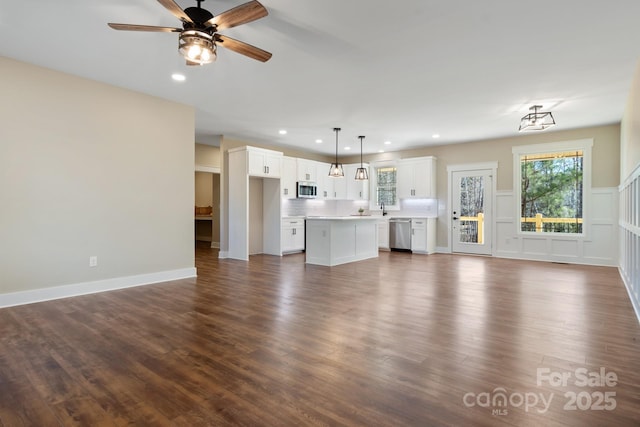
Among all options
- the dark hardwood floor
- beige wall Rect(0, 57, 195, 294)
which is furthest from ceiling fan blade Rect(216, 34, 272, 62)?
beige wall Rect(0, 57, 195, 294)

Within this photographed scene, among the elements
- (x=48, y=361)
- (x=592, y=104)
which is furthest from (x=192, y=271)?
(x=592, y=104)

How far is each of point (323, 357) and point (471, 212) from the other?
6849 millimetres

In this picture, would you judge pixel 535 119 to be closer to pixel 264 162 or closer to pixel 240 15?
pixel 240 15

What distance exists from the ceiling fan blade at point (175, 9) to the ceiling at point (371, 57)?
0.35m

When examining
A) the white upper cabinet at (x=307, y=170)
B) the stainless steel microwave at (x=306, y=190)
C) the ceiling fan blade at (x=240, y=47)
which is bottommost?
the stainless steel microwave at (x=306, y=190)

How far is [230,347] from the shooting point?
2639 mm

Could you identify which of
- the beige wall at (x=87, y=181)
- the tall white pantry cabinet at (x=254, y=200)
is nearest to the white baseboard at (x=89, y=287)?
the beige wall at (x=87, y=181)

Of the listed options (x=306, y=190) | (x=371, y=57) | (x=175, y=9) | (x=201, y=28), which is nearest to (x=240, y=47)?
(x=201, y=28)

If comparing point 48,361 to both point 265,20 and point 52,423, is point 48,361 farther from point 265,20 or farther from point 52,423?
point 265,20

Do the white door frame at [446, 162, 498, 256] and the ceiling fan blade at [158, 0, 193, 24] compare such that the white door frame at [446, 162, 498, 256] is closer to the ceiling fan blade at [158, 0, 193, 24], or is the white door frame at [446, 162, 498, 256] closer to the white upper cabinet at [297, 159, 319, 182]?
the white upper cabinet at [297, 159, 319, 182]

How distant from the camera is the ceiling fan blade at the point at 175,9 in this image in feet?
7.46

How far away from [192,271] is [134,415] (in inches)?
151

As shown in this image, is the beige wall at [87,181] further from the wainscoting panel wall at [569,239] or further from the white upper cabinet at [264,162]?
the wainscoting panel wall at [569,239]

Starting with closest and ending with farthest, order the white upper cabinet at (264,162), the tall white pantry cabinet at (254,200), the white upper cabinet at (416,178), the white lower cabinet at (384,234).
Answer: the tall white pantry cabinet at (254,200)
the white upper cabinet at (264,162)
the white upper cabinet at (416,178)
the white lower cabinet at (384,234)
